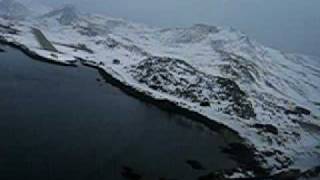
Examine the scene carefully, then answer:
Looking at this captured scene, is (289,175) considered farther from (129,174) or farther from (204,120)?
(129,174)

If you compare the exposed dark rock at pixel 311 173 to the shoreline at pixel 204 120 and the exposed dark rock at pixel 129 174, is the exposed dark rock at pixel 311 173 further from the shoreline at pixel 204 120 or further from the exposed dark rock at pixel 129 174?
the exposed dark rock at pixel 129 174

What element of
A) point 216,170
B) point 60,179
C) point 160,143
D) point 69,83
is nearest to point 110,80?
point 69,83

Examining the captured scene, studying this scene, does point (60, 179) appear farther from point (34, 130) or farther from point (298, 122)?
point (298, 122)

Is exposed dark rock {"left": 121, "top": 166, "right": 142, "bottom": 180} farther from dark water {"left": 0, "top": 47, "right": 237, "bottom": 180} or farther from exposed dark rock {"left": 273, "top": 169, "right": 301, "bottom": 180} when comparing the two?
exposed dark rock {"left": 273, "top": 169, "right": 301, "bottom": 180}

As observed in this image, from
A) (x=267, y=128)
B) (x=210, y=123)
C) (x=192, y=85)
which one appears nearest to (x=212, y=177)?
→ (x=210, y=123)

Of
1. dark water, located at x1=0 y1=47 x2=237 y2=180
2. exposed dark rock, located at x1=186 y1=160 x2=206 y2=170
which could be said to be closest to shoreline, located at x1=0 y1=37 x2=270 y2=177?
dark water, located at x1=0 y1=47 x2=237 y2=180
